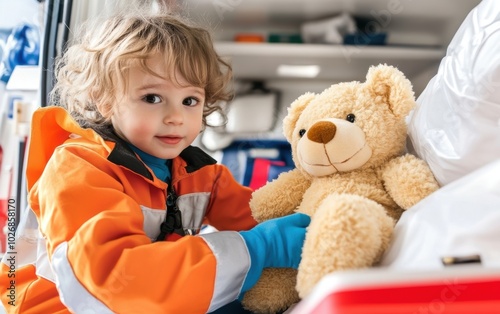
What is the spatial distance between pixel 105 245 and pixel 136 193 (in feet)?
0.63

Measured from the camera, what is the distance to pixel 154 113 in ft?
2.96

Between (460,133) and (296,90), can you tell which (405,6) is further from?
(460,133)

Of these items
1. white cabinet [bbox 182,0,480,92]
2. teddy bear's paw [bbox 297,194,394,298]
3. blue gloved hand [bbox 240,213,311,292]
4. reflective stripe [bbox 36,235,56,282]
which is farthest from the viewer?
white cabinet [bbox 182,0,480,92]

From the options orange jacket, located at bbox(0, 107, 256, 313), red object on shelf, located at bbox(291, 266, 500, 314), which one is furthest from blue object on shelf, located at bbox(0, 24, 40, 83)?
red object on shelf, located at bbox(291, 266, 500, 314)

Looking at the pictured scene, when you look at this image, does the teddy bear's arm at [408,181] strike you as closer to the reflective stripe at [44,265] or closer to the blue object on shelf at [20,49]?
the reflective stripe at [44,265]

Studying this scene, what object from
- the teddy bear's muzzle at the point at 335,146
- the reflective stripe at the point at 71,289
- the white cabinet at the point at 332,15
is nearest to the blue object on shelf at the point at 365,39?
the white cabinet at the point at 332,15

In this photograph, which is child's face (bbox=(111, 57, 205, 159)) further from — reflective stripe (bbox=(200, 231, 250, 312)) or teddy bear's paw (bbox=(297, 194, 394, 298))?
teddy bear's paw (bbox=(297, 194, 394, 298))

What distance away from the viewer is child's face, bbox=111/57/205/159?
2.93ft

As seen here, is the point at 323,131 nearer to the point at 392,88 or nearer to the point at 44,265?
the point at 392,88

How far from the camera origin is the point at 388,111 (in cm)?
82

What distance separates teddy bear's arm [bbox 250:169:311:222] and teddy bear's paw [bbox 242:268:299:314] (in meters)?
0.12

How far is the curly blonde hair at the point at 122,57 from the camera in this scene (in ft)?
2.96

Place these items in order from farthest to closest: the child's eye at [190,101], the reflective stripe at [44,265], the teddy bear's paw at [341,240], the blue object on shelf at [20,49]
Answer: the blue object on shelf at [20,49] < the child's eye at [190,101] < the reflective stripe at [44,265] < the teddy bear's paw at [341,240]

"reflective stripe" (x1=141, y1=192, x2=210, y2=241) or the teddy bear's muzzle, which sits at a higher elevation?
the teddy bear's muzzle
